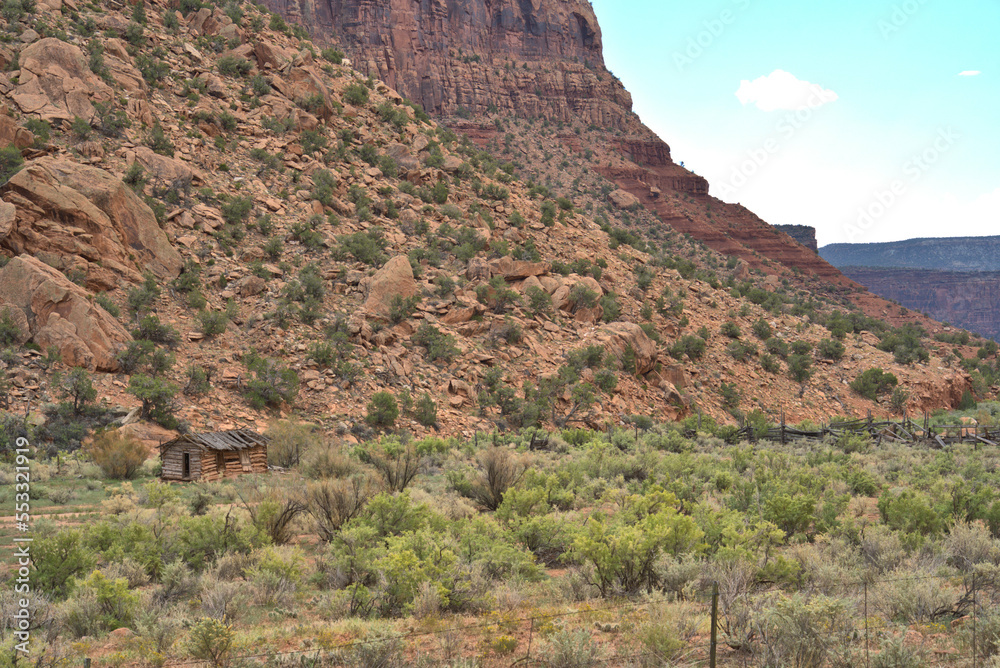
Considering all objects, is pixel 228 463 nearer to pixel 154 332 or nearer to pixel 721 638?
pixel 154 332

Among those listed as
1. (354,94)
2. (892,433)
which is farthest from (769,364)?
(354,94)

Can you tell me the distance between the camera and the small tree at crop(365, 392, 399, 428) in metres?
24.1

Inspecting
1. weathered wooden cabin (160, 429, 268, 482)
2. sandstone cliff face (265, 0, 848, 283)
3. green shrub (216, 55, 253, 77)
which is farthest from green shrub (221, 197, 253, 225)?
sandstone cliff face (265, 0, 848, 283)

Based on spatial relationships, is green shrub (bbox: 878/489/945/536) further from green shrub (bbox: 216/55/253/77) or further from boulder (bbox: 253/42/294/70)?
boulder (bbox: 253/42/294/70)

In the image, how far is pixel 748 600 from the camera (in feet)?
25.6

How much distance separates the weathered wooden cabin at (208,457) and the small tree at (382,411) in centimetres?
533

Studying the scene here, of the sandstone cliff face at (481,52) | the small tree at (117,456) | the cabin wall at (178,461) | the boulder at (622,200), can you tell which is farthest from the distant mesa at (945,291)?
the small tree at (117,456)

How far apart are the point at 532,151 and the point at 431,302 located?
54695 millimetres

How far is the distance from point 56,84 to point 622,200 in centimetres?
5956

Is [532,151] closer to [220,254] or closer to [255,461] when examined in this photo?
[220,254]

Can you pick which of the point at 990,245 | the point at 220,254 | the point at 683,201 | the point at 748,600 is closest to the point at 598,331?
the point at 220,254

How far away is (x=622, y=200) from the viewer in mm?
77125

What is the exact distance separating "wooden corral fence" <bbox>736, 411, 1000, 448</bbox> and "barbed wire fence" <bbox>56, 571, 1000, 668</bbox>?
1718 cm

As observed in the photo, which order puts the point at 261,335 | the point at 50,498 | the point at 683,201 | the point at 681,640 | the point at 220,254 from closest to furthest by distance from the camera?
the point at 681,640 < the point at 50,498 < the point at 261,335 < the point at 220,254 < the point at 683,201
